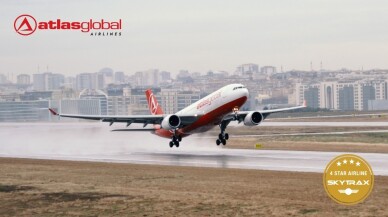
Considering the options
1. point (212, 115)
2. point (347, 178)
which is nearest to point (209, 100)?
point (212, 115)

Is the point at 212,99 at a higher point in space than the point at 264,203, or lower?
higher

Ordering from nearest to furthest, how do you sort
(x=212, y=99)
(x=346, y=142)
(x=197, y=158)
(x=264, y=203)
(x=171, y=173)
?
(x=264, y=203) < (x=171, y=173) < (x=197, y=158) < (x=212, y=99) < (x=346, y=142)

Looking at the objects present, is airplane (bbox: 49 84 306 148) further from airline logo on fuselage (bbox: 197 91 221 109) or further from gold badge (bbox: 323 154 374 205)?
gold badge (bbox: 323 154 374 205)

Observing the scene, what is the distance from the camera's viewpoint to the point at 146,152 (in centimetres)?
7156

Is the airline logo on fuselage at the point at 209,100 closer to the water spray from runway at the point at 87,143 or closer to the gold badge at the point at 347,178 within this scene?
the water spray from runway at the point at 87,143

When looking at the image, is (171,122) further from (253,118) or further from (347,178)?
(347,178)

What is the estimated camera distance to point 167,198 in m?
36.7

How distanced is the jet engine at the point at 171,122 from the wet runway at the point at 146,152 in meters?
2.64

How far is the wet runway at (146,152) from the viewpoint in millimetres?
53844

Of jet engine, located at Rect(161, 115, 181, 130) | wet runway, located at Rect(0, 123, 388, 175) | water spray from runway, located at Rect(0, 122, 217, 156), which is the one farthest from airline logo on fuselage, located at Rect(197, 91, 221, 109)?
water spray from runway, located at Rect(0, 122, 217, 156)

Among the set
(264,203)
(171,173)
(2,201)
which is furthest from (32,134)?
(264,203)

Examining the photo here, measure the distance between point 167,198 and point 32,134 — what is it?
220 ft

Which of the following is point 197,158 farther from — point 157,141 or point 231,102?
point 157,141

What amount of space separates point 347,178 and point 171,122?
39.0 meters
